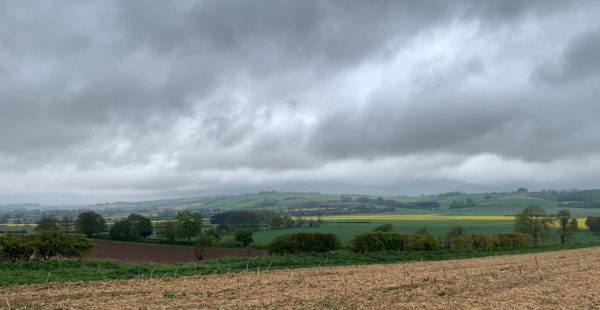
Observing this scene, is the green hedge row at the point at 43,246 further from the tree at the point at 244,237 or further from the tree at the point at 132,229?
the tree at the point at 132,229

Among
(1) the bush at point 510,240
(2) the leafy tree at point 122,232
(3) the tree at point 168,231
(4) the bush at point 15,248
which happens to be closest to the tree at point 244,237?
(3) the tree at point 168,231

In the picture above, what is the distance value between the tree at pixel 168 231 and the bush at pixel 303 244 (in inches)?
1994

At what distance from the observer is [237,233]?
101 meters

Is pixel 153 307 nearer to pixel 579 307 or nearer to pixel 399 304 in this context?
pixel 399 304

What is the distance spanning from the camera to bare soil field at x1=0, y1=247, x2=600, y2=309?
21.8 m

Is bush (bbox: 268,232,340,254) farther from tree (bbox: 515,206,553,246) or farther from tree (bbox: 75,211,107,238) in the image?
tree (bbox: 75,211,107,238)

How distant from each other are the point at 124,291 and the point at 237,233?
7464 cm

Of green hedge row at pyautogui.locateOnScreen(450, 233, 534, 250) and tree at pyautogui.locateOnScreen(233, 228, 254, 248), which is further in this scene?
tree at pyautogui.locateOnScreen(233, 228, 254, 248)

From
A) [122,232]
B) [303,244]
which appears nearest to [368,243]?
[303,244]

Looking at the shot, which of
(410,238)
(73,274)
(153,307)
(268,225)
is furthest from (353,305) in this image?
(268,225)

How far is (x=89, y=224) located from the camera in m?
113

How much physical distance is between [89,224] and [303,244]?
7596cm

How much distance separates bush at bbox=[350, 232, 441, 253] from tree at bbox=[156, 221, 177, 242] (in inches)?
2256

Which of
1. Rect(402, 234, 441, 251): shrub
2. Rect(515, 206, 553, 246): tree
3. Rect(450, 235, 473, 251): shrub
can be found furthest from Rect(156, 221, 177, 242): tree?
Rect(515, 206, 553, 246): tree
